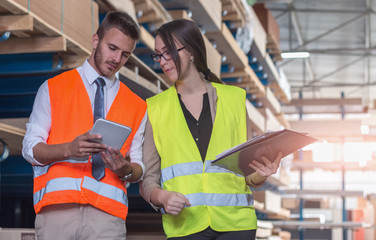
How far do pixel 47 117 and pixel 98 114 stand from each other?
0.71ft

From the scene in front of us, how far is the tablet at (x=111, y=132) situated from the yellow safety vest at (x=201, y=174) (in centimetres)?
23

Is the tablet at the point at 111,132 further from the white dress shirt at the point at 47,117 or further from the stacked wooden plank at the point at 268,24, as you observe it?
the stacked wooden plank at the point at 268,24

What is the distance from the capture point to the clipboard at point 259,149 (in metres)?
2.10

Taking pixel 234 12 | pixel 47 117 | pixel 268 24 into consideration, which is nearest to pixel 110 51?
pixel 47 117

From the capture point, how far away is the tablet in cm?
211

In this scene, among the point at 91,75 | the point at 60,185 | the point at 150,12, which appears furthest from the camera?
the point at 150,12

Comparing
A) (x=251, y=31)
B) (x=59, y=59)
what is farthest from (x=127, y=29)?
(x=251, y=31)

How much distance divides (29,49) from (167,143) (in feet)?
4.24

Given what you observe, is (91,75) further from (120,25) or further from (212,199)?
(212,199)

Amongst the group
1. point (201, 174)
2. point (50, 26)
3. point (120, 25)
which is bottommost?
point (201, 174)

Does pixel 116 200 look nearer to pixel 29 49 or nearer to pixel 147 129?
pixel 147 129

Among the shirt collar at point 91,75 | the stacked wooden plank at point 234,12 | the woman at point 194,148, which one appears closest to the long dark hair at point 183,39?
the woman at point 194,148

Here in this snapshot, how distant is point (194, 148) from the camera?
91.7 inches

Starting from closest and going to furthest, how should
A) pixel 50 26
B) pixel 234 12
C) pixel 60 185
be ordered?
pixel 60 185
pixel 50 26
pixel 234 12
